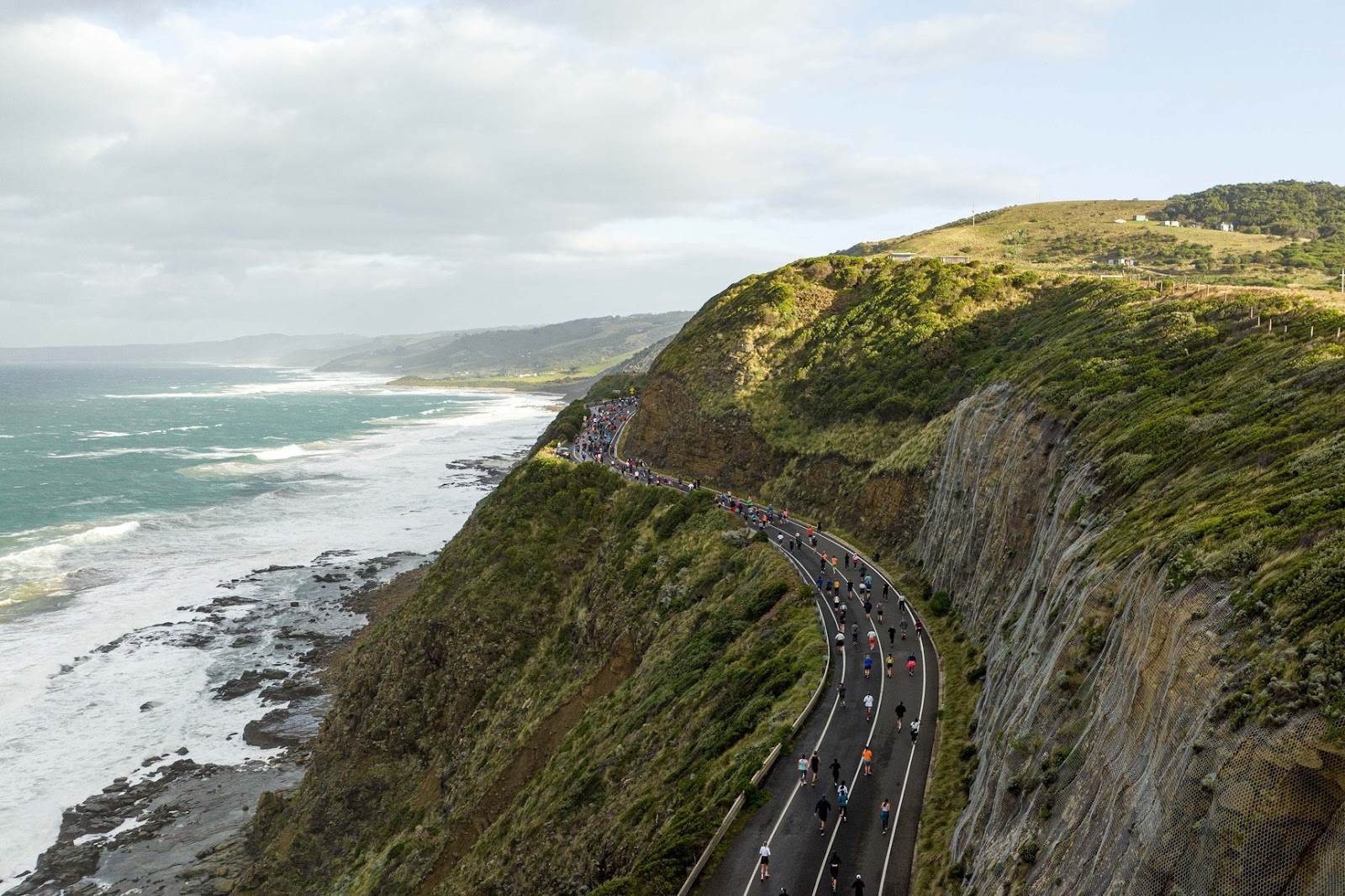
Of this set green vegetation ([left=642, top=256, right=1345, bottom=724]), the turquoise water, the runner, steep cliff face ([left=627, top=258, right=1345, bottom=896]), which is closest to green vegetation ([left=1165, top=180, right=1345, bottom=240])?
green vegetation ([left=642, top=256, right=1345, bottom=724])

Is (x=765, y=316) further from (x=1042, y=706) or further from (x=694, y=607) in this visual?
(x=1042, y=706)

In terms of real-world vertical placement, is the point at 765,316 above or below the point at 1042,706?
above

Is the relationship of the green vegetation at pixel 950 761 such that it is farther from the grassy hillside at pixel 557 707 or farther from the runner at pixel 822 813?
the grassy hillside at pixel 557 707

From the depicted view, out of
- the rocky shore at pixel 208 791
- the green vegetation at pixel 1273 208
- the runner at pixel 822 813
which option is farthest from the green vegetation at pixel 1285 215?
the rocky shore at pixel 208 791

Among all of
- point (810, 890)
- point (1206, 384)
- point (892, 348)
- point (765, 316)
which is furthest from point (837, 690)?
point (765, 316)

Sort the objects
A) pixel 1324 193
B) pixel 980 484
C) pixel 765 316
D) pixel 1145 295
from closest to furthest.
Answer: pixel 980 484 → pixel 1145 295 → pixel 765 316 → pixel 1324 193

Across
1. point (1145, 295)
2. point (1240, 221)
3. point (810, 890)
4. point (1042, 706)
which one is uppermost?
point (1240, 221)

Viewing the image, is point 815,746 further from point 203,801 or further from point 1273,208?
point 1273,208
